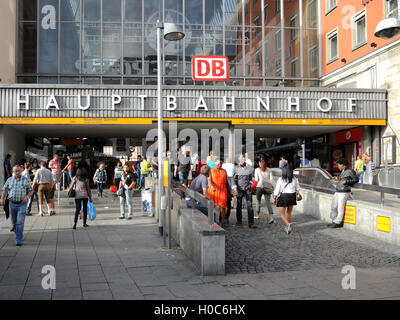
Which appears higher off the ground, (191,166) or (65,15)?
(65,15)

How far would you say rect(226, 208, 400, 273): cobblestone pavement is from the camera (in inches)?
281

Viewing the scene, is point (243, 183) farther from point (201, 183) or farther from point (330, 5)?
point (330, 5)

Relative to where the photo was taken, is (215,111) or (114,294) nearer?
(114,294)

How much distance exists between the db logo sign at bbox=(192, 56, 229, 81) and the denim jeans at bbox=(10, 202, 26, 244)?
17736mm

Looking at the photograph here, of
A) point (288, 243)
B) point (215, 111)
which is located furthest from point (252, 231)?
point (215, 111)

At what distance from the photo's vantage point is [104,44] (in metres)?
25.7

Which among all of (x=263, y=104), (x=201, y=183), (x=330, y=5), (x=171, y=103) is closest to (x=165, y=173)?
(x=201, y=183)

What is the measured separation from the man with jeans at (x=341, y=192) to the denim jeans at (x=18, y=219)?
23.6ft

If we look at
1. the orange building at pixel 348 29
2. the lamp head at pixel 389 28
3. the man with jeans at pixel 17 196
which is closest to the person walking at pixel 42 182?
the man with jeans at pixel 17 196

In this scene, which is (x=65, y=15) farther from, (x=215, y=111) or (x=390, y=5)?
(x=390, y=5)

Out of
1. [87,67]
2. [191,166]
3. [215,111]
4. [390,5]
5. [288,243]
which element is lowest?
[288,243]

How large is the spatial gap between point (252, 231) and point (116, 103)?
41.9ft

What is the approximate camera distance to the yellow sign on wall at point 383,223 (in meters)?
8.96
